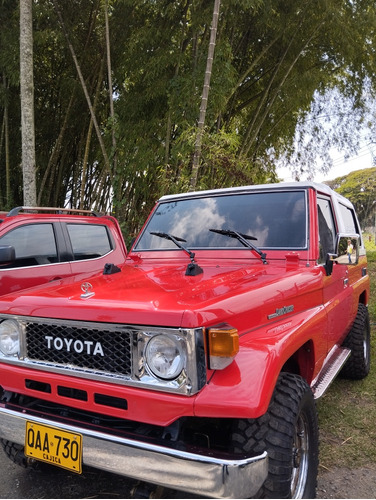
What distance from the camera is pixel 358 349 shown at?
3.71 metres

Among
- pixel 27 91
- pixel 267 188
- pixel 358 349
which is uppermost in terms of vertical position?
pixel 27 91

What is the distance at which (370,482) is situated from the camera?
92.2 inches

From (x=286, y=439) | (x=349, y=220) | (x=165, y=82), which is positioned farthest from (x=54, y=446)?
(x=165, y=82)

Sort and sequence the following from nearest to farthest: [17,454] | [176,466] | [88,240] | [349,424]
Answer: [176,466]
[17,454]
[349,424]
[88,240]

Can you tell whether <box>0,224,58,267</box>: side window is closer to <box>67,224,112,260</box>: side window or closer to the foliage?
<box>67,224,112,260</box>: side window

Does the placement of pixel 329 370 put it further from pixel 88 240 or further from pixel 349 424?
pixel 88 240

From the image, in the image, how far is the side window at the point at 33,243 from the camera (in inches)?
152

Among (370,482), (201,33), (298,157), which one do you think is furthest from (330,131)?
(370,482)

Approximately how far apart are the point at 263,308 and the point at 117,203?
19.5 ft

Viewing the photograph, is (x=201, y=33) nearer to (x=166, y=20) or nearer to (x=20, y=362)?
(x=166, y=20)

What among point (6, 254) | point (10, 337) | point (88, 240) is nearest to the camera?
point (10, 337)

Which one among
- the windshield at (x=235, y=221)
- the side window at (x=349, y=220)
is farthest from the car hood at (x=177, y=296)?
the side window at (x=349, y=220)

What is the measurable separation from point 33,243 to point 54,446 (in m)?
2.58

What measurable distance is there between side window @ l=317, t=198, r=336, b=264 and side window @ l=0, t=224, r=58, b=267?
2.55 meters
